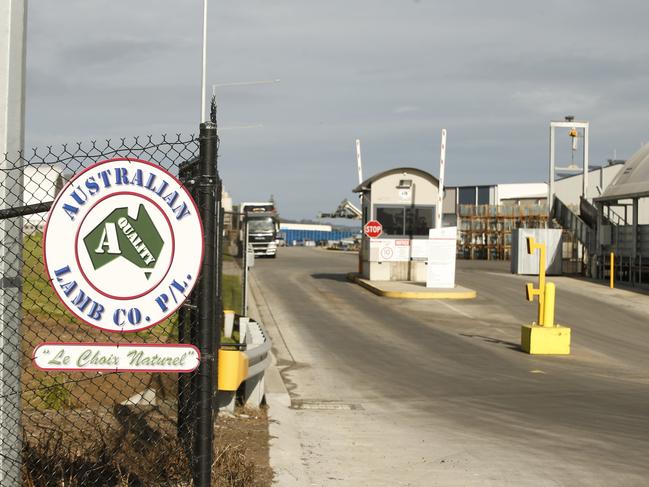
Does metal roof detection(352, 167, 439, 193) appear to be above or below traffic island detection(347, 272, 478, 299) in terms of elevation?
above

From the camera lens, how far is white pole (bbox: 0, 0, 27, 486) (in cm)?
536

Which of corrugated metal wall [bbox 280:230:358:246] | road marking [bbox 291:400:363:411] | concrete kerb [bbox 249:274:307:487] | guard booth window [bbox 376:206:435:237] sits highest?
guard booth window [bbox 376:206:435:237]

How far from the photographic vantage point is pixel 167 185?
16.2ft

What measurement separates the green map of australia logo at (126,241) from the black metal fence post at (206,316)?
314 mm

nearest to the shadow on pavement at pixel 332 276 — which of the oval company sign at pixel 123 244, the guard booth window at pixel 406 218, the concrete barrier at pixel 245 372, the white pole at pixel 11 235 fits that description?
the guard booth window at pixel 406 218

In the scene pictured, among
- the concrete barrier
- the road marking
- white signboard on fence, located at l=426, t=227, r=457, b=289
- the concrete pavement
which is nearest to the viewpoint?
the concrete barrier

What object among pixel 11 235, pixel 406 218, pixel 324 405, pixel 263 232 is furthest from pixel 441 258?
pixel 11 235

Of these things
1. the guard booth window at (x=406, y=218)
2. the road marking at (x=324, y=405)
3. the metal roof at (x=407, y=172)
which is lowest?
the road marking at (x=324, y=405)

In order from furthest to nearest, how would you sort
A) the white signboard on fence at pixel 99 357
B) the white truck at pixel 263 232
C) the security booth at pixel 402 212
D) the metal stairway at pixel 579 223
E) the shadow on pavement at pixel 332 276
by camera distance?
1. the white truck at pixel 263 232
2. the metal stairway at pixel 579 223
3. the shadow on pavement at pixel 332 276
4. the security booth at pixel 402 212
5. the white signboard on fence at pixel 99 357

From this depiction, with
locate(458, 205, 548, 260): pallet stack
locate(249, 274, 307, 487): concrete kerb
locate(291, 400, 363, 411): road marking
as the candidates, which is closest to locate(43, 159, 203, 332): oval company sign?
locate(249, 274, 307, 487): concrete kerb

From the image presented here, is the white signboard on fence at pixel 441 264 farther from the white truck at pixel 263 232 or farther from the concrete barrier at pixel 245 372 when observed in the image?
the white truck at pixel 263 232

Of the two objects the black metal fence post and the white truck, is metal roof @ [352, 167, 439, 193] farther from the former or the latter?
the black metal fence post

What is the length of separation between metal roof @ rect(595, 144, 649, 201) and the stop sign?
9.80 meters

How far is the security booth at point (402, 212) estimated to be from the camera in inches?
1192
